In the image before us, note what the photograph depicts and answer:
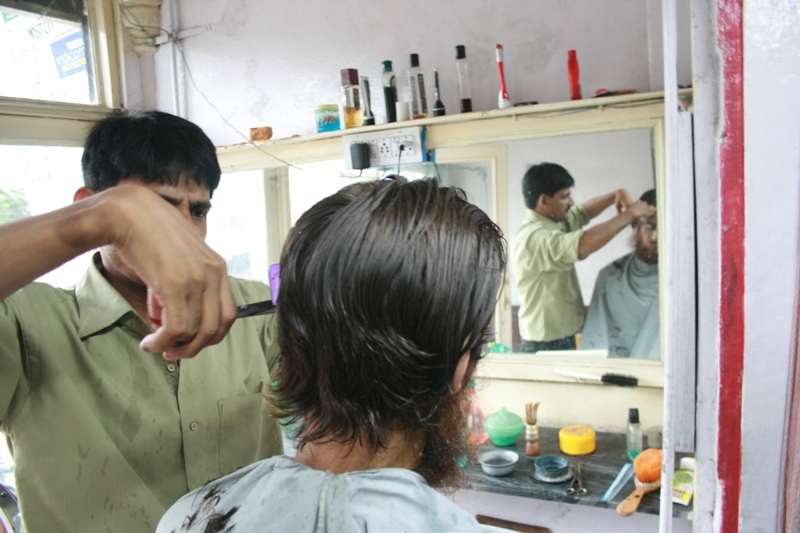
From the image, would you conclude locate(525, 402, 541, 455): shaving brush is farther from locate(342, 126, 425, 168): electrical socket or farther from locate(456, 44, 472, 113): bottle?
locate(456, 44, 472, 113): bottle

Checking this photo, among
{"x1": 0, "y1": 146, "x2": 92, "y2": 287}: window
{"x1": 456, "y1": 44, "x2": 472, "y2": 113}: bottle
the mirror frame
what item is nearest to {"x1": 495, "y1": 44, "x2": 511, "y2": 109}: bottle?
the mirror frame

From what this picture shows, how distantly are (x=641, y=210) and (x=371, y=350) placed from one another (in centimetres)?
184

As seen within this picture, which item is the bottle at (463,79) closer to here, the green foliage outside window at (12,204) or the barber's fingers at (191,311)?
the barber's fingers at (191,311)

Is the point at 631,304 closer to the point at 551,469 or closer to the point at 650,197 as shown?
the point at 650,197

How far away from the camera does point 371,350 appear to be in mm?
818

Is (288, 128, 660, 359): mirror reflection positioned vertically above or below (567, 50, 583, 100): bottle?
below

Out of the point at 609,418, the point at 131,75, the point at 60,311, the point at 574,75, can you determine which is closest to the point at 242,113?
the point at 131,75

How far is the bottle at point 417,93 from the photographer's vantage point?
8.36 ft

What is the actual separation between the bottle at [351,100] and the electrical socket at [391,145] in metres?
0.07

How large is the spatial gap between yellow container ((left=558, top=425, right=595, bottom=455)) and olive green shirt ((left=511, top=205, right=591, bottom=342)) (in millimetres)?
398

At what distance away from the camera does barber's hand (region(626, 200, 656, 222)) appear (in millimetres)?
2316

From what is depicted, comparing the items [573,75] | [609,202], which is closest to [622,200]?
[609,202]

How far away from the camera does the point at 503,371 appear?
2.62 meters

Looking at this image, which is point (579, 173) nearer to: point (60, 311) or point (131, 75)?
point (60, 311)
